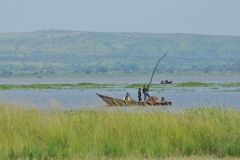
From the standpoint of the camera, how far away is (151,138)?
490 inches

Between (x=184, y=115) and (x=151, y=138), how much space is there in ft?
5.51

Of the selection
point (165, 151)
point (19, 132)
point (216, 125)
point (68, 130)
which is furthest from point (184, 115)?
point (19, 132)

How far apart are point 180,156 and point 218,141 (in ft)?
3.41

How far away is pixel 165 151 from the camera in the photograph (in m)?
11.9

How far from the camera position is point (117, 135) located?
41.1 ft

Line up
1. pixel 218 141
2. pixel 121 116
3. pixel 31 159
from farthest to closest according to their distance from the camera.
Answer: pixel 121 116, pixel 218 141, pixel 31 159

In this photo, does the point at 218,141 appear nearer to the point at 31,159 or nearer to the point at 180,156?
the point at 180,156

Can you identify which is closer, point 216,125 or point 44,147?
point 44,147

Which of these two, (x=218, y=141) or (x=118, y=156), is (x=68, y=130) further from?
(x=218, y=141)

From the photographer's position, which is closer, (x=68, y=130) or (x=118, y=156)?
(x=118, y=156)

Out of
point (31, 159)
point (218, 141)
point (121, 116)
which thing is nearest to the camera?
point (31, 159)

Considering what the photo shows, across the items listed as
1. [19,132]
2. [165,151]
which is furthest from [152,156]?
[19,132]

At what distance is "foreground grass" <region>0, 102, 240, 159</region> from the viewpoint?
11.8m

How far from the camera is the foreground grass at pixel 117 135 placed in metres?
11.8
